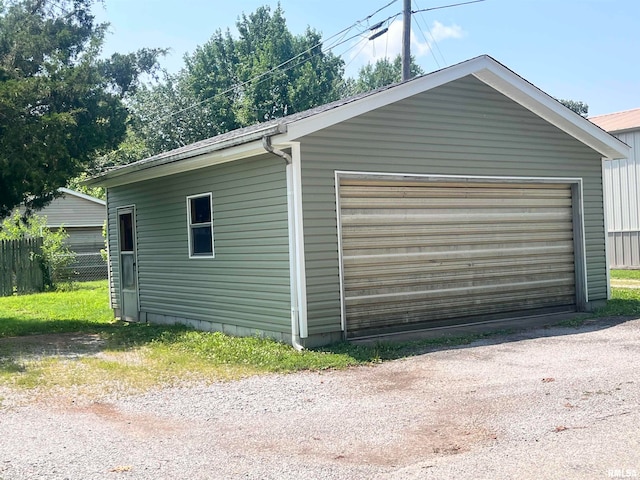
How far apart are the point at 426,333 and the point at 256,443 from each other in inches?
209

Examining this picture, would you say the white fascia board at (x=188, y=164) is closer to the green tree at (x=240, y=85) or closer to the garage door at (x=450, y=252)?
the garage door at (x=450, y=252)

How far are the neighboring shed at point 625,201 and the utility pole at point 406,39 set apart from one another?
802 cm

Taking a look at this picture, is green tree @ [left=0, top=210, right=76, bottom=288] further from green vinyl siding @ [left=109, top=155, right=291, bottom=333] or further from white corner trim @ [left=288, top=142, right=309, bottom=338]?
white corner trim @ [left=288, top=142, right=309, bottom=338]

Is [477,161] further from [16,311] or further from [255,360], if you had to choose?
[16,311]

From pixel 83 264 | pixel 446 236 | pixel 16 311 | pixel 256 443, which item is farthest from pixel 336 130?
pixel 83 264

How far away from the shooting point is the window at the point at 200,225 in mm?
11227

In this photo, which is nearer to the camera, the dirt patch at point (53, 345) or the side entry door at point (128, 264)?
the dirt patch at point (53, 345)

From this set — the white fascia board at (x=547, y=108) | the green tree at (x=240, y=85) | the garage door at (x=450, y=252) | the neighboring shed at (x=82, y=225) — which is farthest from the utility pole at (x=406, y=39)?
the green tree at (x=240, y=85)

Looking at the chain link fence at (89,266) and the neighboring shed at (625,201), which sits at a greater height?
the neighboring shed at (625,201)

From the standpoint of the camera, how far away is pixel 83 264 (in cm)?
2625

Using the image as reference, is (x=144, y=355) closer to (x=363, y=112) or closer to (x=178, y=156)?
(x=178, y=156)

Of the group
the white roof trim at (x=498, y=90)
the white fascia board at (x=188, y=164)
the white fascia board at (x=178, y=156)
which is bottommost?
the white fascia board at (x=188, y=164)

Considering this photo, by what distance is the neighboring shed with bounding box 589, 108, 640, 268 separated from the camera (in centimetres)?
2162

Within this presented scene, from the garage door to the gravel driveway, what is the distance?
1915 millimetres
